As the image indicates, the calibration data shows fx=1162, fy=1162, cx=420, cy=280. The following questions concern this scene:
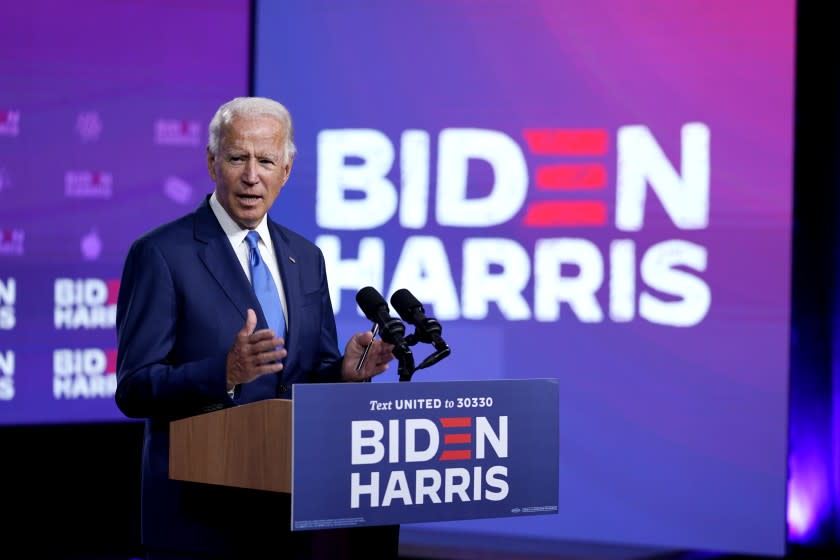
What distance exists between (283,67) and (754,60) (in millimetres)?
2108

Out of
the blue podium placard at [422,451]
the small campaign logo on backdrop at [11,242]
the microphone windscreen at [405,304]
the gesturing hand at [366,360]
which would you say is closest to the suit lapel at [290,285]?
the gesturing hand at [366,360]

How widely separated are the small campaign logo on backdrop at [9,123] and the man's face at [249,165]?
290 centimetres

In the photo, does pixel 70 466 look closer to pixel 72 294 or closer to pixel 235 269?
pixel 72 294

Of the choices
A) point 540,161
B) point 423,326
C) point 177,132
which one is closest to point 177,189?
point 177,132

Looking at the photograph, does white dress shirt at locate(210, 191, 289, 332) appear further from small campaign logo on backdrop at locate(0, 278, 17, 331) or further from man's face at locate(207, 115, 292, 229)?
small campaign logo on backdrop at locate(0, 278, 17, 331)

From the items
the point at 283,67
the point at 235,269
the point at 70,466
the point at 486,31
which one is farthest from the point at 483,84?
the point at 235,269

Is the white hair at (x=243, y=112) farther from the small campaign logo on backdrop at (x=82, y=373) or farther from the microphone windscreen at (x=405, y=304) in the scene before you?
the small campaign logo on backdrop at (x=82, y=373)

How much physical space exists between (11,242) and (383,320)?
10.4ft

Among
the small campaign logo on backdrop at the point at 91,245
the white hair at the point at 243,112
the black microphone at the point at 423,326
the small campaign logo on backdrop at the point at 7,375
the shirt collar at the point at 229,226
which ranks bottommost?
the small campaign logo on backdrop at the point at 7,375

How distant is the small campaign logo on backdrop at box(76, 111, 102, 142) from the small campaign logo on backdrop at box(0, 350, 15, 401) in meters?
0.95

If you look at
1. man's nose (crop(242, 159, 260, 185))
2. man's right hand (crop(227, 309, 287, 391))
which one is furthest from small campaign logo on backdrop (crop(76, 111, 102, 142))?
man's right hand (crop(227, 309, 287, 391))

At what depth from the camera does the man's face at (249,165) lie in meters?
2.13

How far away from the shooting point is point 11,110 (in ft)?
15.7

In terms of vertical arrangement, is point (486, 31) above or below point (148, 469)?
above
